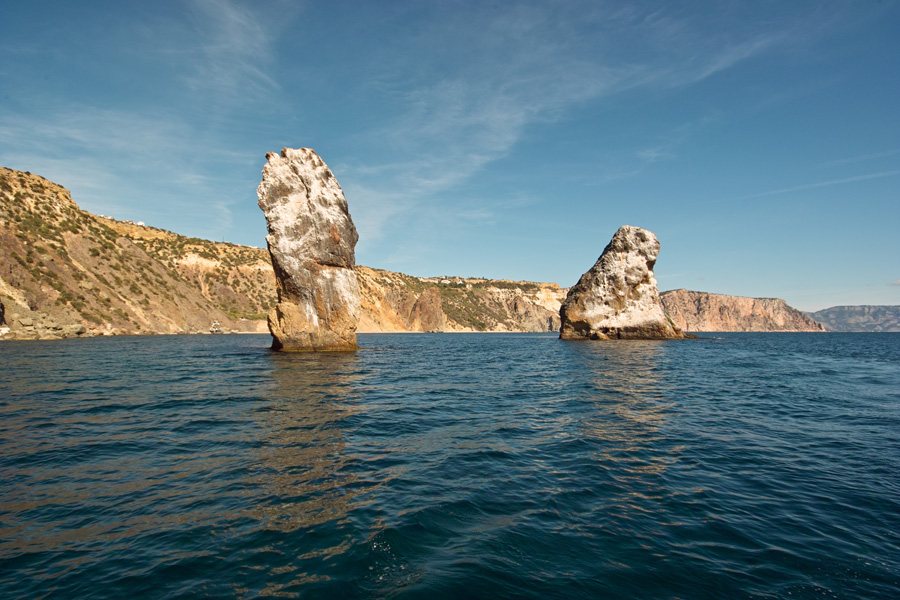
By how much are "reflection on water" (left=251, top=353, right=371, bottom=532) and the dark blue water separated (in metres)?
0.05

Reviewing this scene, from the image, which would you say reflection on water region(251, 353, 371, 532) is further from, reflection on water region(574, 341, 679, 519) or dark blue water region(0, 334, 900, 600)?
reflection on water region(574, 341, 679, 519)

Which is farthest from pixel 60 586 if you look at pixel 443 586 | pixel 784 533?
pixel 784 533

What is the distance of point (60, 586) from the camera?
4.66 meters

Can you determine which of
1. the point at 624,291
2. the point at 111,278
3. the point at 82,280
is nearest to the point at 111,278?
the point at 111,278

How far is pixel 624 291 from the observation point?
61781 mm

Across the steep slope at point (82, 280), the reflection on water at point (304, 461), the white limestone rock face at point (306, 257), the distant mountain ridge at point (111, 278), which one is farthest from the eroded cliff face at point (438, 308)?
the reflection on water at point (304, 461)

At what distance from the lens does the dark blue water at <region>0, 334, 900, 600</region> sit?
5000 millimetres

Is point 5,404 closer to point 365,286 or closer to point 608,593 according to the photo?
point 608,593

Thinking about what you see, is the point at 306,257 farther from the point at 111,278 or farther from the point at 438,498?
the point at 111,278

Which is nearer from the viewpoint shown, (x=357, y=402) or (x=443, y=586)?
(x=443, y=586)

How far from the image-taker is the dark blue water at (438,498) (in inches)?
197

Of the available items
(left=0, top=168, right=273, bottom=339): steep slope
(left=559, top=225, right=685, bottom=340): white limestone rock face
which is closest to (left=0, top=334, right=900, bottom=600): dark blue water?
(left=559, top=225, right=685, bottom=340): white limestone rock face

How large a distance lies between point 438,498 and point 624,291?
60293 mm

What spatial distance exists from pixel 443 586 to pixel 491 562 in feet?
2.55
